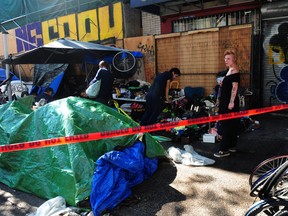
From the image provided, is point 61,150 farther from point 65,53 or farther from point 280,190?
point 65,53

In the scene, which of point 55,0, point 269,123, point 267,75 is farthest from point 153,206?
point 55,0

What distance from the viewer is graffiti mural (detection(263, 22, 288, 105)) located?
26.6 feet

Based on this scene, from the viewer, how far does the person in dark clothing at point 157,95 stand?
6.61m

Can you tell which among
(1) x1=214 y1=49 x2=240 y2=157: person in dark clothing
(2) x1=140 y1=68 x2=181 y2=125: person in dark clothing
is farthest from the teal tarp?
(2) x1=140 y1=68 x2=181 y2=125: person in dark clothing

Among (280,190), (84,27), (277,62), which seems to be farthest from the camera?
(84,27)

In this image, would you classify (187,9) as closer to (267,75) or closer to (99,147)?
(267,75)

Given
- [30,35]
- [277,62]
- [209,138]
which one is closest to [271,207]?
[209,138]

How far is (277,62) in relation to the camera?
8.30 meters

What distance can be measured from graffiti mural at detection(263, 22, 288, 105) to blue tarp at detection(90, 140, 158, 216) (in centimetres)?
614

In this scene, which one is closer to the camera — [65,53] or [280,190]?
[280,190]

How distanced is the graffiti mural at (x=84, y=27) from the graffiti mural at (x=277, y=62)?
19.2ft

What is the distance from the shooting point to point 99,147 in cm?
386

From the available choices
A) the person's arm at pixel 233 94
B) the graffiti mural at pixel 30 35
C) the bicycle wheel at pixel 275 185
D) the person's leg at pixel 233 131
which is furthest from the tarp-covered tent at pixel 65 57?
the bicycle wheel at pixel 275 185

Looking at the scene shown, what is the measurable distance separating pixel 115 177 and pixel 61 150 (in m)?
0.86
